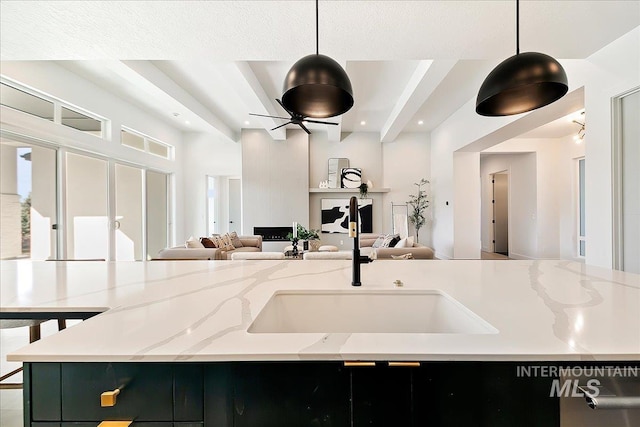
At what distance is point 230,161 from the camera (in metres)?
7.60

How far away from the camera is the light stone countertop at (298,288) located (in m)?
0.63

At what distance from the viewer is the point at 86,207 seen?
455 cm

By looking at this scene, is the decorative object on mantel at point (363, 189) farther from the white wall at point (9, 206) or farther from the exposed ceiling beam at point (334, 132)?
the white wall at point (9, 206)

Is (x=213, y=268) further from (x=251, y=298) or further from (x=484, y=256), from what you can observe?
(x=484, y=256)

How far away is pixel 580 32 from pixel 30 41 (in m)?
4.67

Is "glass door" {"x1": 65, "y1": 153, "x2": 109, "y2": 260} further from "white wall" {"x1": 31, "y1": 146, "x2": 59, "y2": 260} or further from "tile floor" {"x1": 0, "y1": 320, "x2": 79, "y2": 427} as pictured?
"tile floor" {"x1": 0, "y1": 320, "x2": 79, "y2": 427}

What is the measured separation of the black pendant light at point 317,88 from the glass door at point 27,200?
13.9 feet

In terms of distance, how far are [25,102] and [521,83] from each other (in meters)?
5.43

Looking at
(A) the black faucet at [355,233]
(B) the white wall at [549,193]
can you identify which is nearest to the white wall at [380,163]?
(B) the white wall at [549,193]

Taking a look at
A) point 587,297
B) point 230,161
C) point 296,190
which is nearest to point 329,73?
point 587,297

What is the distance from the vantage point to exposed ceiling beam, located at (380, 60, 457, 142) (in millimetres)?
3344

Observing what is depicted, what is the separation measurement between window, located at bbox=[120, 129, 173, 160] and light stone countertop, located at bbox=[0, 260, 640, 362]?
4742mm

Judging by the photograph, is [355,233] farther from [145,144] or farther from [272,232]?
[145,144]

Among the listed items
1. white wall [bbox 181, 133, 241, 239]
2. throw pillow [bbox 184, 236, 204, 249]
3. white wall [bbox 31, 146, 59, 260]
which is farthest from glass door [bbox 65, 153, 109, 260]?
white wall [bbox 181, 133, 241, 239]
